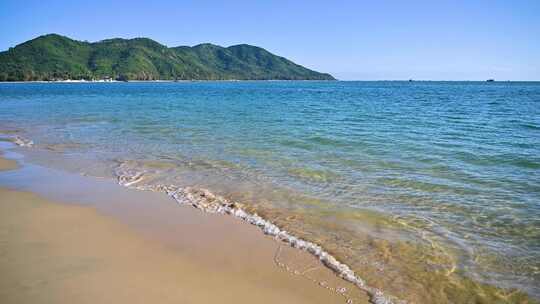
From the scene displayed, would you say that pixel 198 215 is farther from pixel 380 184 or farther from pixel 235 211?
pixel 380 184

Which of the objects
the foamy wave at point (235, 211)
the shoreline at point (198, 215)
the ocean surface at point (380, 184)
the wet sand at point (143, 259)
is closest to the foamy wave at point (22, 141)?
the ocean surface at point (380, 184)

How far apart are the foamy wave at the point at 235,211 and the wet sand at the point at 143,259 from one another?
0.16 m

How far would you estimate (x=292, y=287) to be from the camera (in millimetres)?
4641

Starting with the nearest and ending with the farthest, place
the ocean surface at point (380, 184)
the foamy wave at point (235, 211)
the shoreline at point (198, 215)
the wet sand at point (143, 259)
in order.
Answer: the wet sand at point (143, 259) → the shoreline at point (198, 215) → the foamy wave at point (235, 211) → the ocean surface at point (380, 184)

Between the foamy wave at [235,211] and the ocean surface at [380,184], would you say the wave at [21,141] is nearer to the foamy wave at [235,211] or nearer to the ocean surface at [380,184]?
the ocean surface at [380,184]

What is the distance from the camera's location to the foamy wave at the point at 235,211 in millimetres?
4930

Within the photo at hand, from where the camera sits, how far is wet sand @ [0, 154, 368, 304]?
14.4 ft

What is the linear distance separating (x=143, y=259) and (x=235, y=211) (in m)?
2.51

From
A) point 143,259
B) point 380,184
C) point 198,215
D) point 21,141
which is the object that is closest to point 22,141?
point 21,141

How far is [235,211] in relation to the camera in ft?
24.5

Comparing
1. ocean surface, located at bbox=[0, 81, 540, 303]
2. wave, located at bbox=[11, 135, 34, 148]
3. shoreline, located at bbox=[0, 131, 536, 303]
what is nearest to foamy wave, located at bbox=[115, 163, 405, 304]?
shoreline, located at bbox=[0, 131, 536, 303]

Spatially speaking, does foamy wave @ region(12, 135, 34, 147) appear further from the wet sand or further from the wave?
the wet sand

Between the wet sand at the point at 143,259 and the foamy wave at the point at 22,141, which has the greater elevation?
the foamy wave at the point at 22,141

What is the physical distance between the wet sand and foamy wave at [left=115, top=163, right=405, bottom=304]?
0.16m
